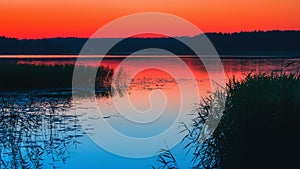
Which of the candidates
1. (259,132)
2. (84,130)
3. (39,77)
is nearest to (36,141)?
(84,130)

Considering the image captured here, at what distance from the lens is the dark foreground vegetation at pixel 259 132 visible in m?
8.89

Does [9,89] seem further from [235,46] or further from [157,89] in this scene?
[235,46]

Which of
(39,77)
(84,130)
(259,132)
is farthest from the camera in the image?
(39,77)

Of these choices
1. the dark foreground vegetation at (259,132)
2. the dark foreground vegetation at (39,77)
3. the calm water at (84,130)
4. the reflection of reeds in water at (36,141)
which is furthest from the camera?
the dark foreground vegetation at (39,77)

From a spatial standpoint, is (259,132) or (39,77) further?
(39,77)

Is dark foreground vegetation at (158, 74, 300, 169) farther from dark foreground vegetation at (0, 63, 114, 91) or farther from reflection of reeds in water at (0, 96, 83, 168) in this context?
dark foreground vegetation at (0, 63, 114, 91)

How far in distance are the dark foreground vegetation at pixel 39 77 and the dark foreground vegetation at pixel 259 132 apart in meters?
21.5

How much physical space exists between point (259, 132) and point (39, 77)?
24.6m

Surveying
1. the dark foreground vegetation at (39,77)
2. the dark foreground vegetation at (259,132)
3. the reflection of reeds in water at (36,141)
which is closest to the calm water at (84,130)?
the reflection of reeds in water at (36,141)

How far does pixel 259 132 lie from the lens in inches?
368

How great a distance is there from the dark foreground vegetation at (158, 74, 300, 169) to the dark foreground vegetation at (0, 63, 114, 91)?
70.5ft

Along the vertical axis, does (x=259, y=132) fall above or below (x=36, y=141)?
below

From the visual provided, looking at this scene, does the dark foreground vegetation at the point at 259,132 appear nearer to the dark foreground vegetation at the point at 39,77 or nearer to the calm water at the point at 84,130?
the calm water at the point at 84,130

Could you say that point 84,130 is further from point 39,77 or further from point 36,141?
point 39,77
